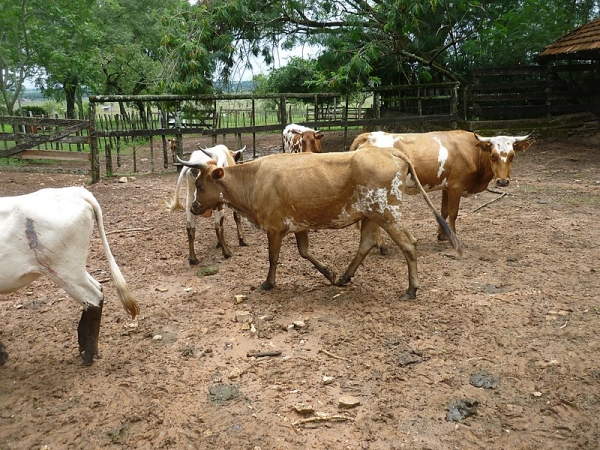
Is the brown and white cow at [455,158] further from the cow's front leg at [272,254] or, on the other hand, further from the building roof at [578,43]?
the building roof at [578,43]

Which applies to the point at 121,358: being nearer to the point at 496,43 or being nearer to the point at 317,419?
the point at 317,419

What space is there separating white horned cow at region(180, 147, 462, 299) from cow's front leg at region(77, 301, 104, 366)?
2.06 m

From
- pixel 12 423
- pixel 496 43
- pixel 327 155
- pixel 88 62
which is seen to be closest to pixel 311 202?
pixel 327 155

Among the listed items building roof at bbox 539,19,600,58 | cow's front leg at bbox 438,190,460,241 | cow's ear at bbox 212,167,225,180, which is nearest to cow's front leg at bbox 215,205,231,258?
cow's ear at bbox 212,167,225,180

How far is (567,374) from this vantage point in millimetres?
4035

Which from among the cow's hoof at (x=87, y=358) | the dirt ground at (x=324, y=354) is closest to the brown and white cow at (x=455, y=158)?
the dirt ground at (x=324, y=354)

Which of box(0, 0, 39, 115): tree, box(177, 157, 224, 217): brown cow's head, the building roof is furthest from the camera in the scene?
box(0, 0, 39, 115): tree

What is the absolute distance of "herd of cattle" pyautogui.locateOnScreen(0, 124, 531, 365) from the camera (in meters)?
4.21

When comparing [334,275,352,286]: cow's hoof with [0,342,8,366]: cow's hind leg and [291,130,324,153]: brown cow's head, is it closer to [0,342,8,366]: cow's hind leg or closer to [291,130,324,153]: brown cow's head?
[0,342,8,366]: cow's hind leg

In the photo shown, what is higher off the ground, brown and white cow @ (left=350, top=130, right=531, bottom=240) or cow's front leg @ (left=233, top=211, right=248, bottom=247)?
brown and white cow @ (left=350, top=130, right=531, bottom=240)

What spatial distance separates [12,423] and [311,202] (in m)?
3.43

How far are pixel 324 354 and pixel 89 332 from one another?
80.5 inches

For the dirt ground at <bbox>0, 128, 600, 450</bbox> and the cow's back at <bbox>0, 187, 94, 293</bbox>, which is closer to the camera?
the dirt ground at <bbox>0, 128, 600, 450</bbox>

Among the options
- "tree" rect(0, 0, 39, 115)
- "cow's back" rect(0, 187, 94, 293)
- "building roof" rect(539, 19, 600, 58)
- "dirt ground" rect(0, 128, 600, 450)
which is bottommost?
"dirt ground" rect(0, 128, 600, 450)
